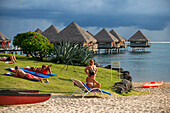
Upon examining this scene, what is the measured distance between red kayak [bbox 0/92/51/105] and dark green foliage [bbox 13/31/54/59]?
13351 mm

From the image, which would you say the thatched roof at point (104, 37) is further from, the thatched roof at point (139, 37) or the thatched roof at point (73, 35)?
the thatched roof at point (73, 35)

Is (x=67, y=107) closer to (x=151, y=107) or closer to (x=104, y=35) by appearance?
(x=151, y=107)

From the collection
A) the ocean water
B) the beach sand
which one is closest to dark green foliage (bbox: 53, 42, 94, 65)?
the ocean water

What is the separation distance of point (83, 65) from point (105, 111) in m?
13.2

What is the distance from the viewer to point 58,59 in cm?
2059

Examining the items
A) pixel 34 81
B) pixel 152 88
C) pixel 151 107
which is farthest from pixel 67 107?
pixel 152 88

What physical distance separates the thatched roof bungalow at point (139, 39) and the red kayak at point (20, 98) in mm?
65783

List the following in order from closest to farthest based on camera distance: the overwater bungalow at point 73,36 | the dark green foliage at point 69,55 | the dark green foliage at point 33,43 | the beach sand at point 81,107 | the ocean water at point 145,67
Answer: the beach sand at point 81,107 → the dark green foliage at point 69,55 → the dark green foliage at point 33,43 → the ocean water at point 145,67 → the overwater bungalow at point 73,36

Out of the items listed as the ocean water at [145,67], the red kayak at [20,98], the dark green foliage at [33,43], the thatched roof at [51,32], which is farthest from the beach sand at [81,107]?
the thatched roof at [51,32]

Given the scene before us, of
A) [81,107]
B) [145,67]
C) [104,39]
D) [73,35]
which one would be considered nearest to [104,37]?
[104,39]

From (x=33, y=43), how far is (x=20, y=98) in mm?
13686

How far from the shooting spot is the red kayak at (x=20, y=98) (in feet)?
26.2

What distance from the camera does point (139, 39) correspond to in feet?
237

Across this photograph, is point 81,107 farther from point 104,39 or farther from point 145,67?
point 104,39
